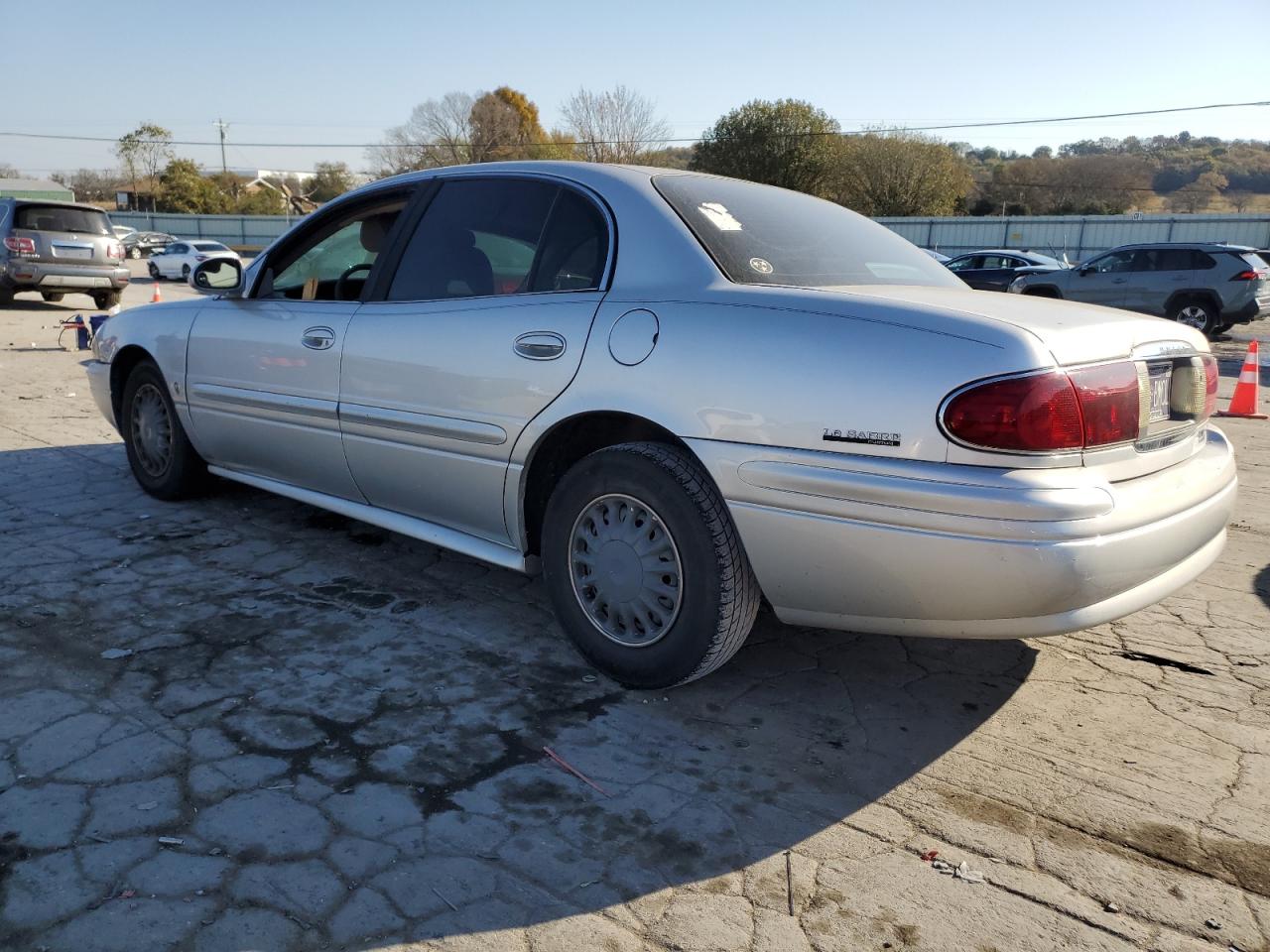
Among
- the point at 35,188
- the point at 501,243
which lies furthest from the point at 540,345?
the point at 35,188

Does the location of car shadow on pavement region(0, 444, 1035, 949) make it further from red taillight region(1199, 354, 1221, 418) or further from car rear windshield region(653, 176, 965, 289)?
car rear windshield region(653, 176, 965, 289)

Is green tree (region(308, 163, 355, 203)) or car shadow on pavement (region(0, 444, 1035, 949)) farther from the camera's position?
green tree (region(308, 163, 355, 203))

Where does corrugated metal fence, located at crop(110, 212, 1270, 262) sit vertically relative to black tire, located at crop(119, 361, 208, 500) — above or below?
above

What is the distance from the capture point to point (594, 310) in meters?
3.08

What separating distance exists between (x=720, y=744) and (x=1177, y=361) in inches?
68.7

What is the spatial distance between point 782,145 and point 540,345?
44.8 m

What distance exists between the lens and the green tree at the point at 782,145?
1758 inches

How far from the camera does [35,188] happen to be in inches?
2940

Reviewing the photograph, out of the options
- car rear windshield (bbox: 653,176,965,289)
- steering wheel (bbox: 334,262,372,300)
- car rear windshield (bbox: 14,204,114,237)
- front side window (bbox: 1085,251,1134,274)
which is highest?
car rear windshield (bbox: 14,204,114,237)

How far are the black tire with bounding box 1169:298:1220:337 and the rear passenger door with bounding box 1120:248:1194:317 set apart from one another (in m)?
0.22

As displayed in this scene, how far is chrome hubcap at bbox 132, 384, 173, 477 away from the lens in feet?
16.6

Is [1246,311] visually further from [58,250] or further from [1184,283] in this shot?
[58,250]

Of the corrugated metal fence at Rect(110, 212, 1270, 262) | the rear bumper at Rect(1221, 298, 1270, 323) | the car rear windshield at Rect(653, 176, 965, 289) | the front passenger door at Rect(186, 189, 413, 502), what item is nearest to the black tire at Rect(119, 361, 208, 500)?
the front passenger door at Rect(186, 189, 413, 502)

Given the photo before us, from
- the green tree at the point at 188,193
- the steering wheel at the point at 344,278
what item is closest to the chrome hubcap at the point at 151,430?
the steering wheel at the point at 344,278
